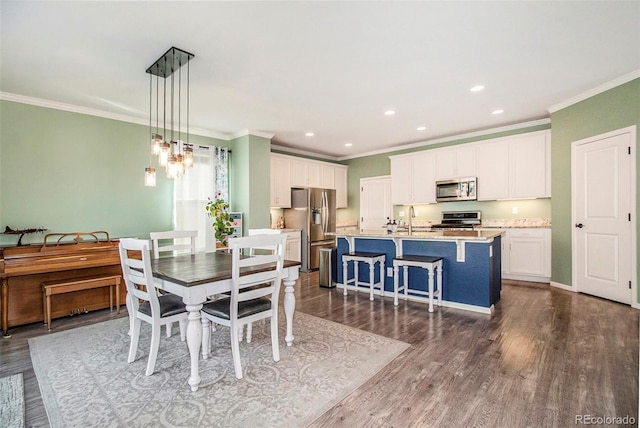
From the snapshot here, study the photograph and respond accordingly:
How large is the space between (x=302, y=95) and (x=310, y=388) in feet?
10.7

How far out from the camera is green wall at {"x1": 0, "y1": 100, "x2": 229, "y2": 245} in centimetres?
366

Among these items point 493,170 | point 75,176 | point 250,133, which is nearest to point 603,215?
point 493,170

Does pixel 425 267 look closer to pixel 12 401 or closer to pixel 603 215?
pixel 603 215

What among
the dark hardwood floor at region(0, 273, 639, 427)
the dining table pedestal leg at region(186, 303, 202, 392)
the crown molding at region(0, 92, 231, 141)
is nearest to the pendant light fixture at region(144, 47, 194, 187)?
the crown molding at region(0, 92, 231, 141)

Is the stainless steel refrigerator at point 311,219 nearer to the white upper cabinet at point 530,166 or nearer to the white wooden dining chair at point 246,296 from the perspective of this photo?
the white upper cabinet at point 530,166

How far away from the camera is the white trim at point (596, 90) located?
3.50 metres

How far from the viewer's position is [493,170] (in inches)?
217

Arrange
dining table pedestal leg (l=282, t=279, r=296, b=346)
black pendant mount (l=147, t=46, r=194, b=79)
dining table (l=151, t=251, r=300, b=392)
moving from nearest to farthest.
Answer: dining table (l=151, t=251, r=300, b=392) → dining table pedestal leg (l=282, t=279, r=296, b=346) → black pendant mount (l=147, t=46, r=194, b=79)

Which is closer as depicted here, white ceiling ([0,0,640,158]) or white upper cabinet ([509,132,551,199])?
white ceiling ([0,0,640,158])

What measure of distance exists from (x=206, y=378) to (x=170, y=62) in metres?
2.83

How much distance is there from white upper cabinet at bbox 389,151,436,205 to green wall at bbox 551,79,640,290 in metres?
2.04

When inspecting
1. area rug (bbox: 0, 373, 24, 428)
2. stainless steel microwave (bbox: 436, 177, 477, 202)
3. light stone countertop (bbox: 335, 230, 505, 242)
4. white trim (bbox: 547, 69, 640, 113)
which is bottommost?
area rug (bbox: 0, 373, 24, 428)

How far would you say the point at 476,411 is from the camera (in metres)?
1.79

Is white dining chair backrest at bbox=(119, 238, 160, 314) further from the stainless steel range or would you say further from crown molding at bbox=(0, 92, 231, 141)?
the stainless steel range
